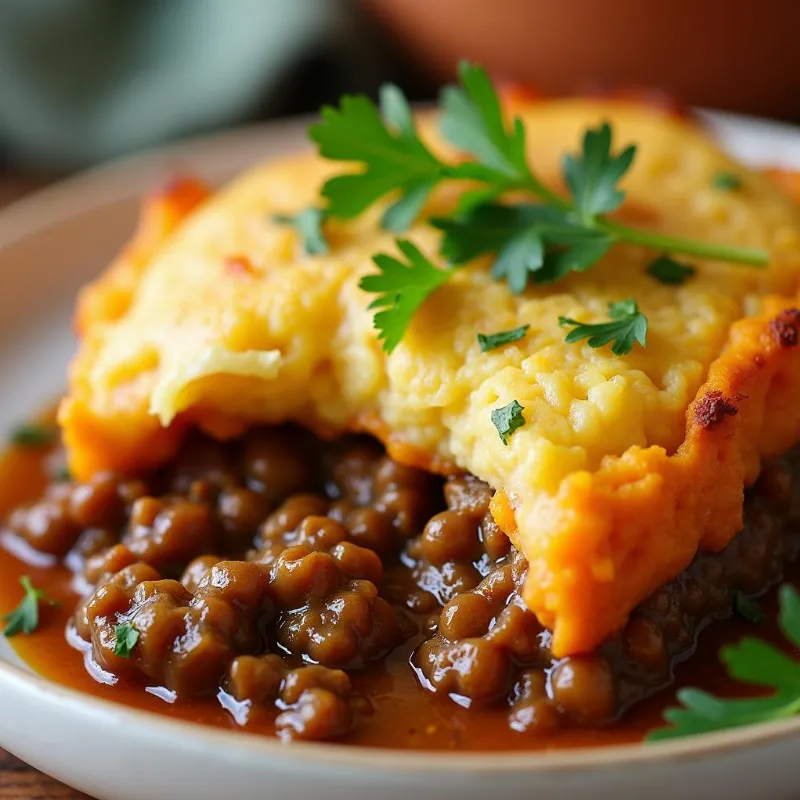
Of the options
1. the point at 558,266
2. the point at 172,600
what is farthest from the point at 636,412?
the point at 172,600

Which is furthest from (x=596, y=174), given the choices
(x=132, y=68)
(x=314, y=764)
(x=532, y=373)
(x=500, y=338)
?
(x=132, y=68)

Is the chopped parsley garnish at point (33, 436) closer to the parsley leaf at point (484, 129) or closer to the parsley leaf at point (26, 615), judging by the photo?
the parsley leaf at point (26, 615)

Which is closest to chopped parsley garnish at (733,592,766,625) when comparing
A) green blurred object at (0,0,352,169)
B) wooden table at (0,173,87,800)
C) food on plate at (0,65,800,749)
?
food on plate at (0,65,800,749)

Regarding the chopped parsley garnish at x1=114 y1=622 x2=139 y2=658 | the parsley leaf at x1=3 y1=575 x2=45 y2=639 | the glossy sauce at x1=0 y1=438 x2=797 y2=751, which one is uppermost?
the chopped parsley garnish at x1=114 y1=622 x2=139 y2=658

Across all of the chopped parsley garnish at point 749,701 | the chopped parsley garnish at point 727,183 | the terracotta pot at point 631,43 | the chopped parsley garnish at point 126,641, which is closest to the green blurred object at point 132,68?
the terracotta pot at point 631,43

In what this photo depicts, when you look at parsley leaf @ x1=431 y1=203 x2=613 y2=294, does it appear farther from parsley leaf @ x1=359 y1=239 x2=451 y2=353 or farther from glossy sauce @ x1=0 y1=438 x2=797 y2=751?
glossy sauce @ x1=0 y1=438 x2=797 y2=751

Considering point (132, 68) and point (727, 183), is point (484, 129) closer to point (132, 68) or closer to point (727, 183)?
point (727, 183)
